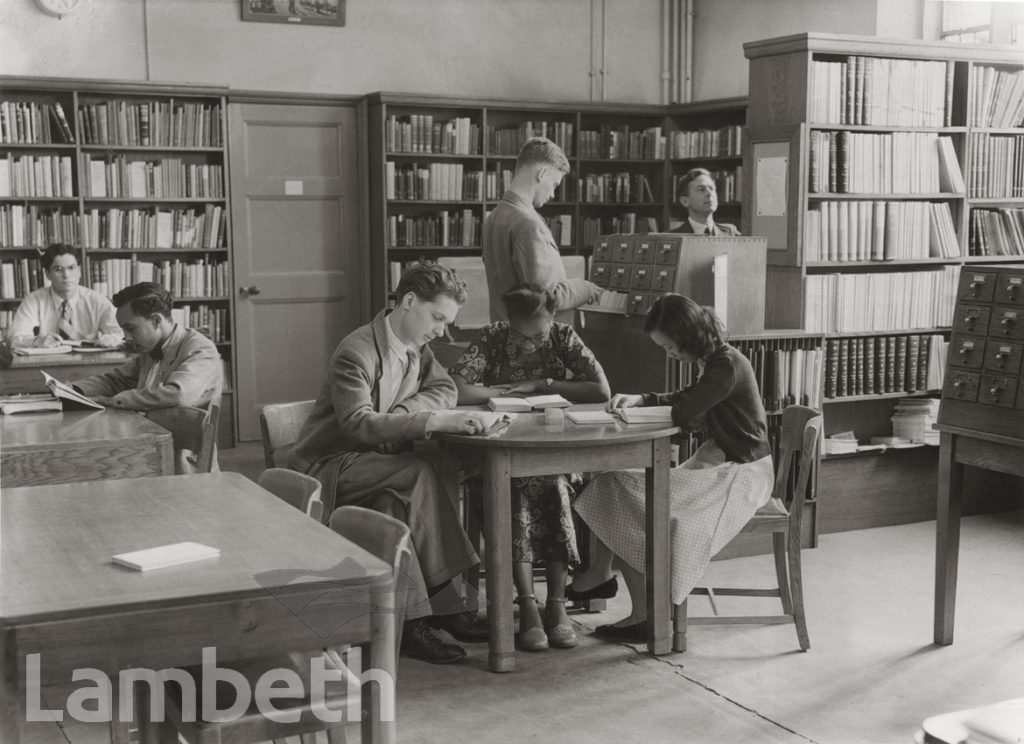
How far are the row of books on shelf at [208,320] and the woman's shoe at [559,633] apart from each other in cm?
455

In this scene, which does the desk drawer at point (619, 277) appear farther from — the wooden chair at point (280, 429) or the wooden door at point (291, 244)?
the wooden door at point (291, 244)

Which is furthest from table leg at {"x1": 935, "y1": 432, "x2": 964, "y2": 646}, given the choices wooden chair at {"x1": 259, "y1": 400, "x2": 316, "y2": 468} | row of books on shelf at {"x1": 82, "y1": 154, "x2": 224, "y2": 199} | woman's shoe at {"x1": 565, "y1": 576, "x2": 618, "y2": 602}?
row of books on shelf at {"x1": 82, "y1": 154, "x2": 224, "y2": 199}

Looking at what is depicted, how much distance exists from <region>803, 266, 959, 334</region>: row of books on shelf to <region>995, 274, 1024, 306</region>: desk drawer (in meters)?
1.60

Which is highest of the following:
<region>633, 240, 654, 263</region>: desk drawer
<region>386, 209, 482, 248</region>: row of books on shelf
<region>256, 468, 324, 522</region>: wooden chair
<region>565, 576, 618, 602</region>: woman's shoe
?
<region>386, 209, 482, 248</region>: row of books on shelf

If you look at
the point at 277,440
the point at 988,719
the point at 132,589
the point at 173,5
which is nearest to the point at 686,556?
the point at 277,440

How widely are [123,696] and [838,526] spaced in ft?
13.7

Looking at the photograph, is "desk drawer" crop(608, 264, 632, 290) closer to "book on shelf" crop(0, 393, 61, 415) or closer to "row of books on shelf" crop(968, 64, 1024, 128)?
"row of books on shelf" crop(968, 64, 1024, 128)

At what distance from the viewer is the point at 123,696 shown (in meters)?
2.49

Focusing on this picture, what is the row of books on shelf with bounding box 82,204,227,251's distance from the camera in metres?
7.77

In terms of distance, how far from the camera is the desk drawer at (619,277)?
5363 mm

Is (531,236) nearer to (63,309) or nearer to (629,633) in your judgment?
(629,633)

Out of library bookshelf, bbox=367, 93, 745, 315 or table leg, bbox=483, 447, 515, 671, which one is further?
library bookshelf, bbox=367, 93, 745, 315

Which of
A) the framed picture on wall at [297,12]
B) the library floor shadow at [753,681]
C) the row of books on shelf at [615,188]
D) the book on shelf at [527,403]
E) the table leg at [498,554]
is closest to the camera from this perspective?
the library floor shadow at [753,681]

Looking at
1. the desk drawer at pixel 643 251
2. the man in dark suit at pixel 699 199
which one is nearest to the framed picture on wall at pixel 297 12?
the man in dark suit at pixel 699 199
